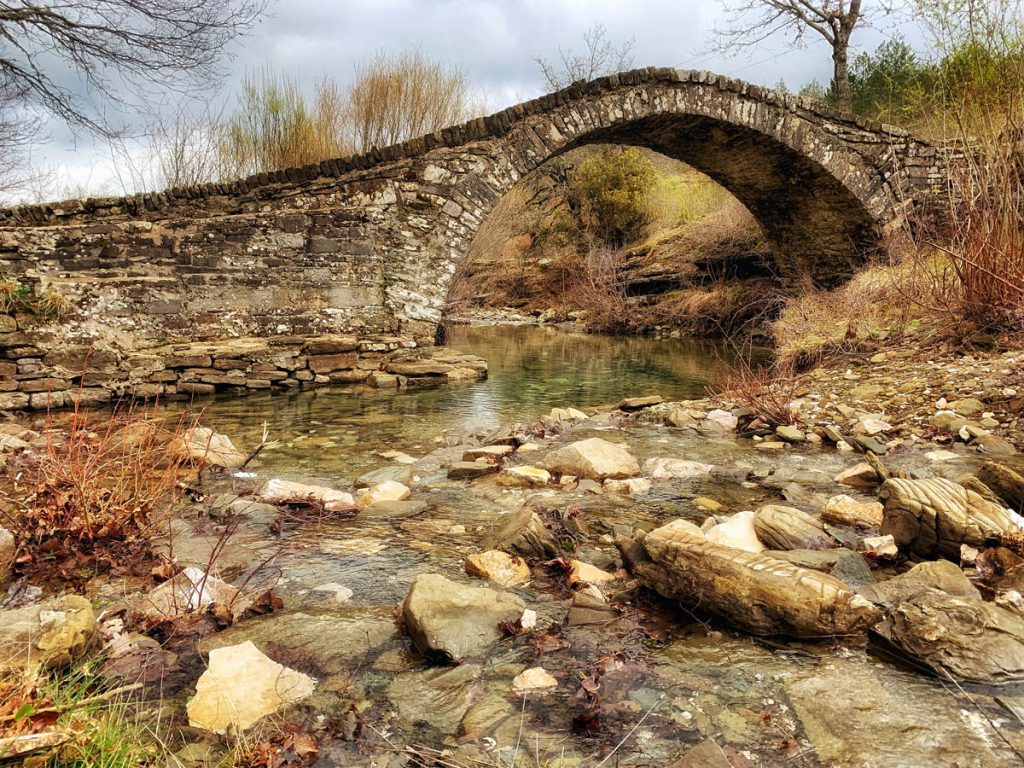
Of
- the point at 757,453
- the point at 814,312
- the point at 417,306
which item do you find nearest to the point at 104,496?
the point at 757,453

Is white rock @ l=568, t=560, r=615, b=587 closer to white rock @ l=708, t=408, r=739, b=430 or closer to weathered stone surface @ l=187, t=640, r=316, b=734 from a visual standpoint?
weathered stone surface @ l=187, t=640, r=316, b=734

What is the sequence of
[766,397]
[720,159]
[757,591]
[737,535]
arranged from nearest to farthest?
[757,591], [737,535], [766,397], [720,159]

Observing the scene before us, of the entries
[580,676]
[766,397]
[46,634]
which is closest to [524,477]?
[580,676]

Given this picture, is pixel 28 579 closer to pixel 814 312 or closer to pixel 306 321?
pixel 306 321

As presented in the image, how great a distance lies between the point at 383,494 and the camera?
328 centimetres

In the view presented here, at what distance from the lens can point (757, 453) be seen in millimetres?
4086

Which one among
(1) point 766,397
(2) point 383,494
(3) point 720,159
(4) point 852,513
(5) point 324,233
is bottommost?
(2) point 383,494

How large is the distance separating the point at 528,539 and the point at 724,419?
303 cm

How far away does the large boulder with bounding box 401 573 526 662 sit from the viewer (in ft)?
5.71

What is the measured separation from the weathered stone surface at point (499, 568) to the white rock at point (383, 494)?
0.98 m

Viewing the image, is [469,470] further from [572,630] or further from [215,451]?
[572,630]

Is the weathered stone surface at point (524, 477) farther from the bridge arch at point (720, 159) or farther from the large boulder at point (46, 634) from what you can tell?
the bridge arch at point (720, 159)

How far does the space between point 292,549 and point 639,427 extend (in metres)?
3.20

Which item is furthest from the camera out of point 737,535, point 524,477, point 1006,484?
point 524,477
